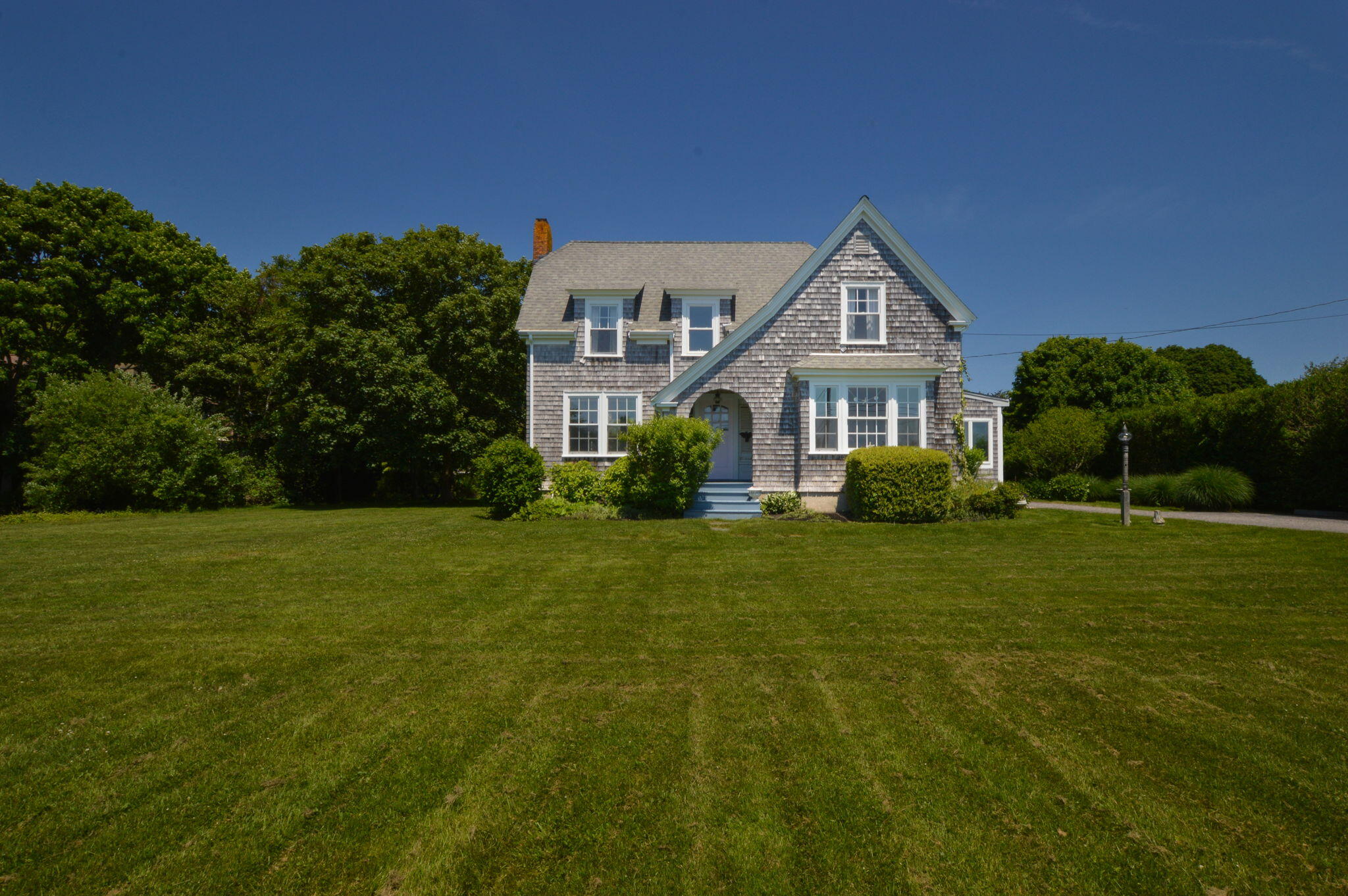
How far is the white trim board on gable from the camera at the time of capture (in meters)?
17.6

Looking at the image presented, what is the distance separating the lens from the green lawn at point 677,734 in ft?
10.3

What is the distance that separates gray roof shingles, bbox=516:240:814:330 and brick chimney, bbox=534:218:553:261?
1642 mm

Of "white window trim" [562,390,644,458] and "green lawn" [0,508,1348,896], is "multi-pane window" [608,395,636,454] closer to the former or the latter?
"white window trim" [562,390,644,458]

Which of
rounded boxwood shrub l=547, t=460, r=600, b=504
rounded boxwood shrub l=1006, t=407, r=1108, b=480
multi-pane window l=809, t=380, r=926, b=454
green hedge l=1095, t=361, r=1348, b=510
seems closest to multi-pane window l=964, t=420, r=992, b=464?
rounded boxwood shrub l=1006, t=407, r=1108, b=480

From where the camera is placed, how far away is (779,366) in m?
17.9

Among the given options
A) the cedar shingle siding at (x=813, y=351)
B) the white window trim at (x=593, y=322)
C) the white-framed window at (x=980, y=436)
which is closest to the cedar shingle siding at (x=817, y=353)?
the cedar shingle siding at (x=813, y=351)

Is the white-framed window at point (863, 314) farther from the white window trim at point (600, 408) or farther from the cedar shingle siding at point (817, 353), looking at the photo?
the white window trim at point (600, 408)

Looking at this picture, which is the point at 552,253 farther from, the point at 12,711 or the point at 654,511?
the point at 12,711

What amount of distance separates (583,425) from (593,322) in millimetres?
3443

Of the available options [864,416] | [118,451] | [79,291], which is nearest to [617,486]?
[864,416]

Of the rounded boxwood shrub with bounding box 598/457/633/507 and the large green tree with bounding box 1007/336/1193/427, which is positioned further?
the large green tree with bounding box 1007/336/1193/427

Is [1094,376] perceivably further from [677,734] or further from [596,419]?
[677,734]

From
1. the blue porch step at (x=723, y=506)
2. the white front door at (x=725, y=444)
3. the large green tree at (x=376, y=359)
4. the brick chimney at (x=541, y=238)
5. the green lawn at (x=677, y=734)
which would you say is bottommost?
the green lawn at (x=677, y=734)

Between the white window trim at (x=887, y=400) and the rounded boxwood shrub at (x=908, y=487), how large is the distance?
2.26 metres
